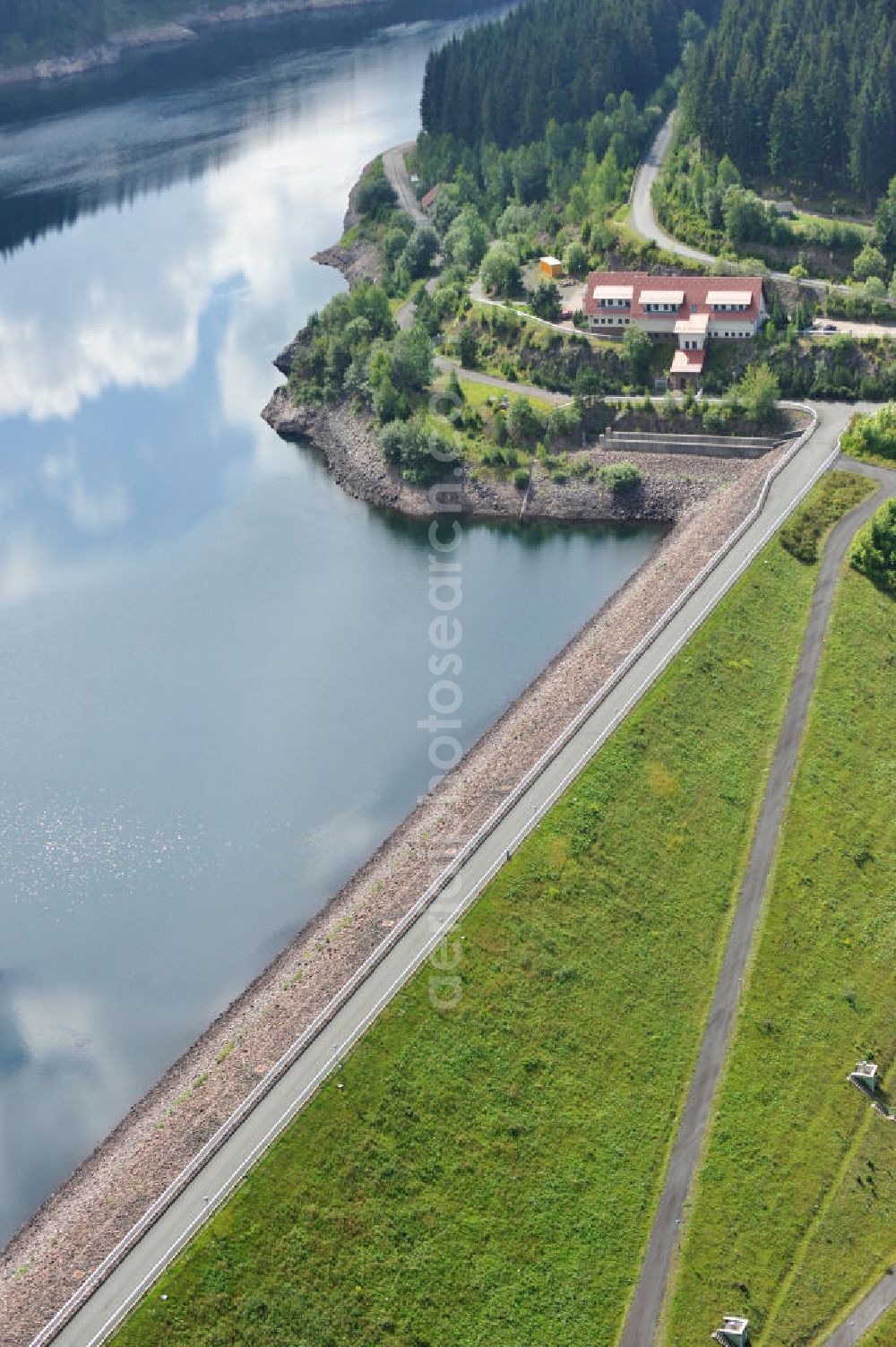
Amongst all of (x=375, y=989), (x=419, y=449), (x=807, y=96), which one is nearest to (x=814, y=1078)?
(x=375, y=989)

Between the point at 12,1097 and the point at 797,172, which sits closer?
the point at 12,1097

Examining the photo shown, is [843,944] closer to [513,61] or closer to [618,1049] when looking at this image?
[618,1049]

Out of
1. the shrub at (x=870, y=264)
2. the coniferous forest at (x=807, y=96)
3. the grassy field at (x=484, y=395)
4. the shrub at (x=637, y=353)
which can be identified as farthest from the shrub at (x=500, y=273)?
the shrub at (x=870, y=264)

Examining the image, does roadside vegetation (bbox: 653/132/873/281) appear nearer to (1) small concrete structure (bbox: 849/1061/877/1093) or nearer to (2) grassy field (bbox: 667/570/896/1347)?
(2) grassy field (bbox: 667/570/896/1347)

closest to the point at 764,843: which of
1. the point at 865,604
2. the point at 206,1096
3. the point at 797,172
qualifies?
the point at 865,604

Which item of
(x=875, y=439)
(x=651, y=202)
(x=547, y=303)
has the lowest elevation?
(x=875, y=439)

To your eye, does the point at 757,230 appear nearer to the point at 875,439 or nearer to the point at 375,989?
the point at 875,439
